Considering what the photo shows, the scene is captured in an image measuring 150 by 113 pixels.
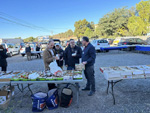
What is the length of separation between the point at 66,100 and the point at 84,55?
132cm

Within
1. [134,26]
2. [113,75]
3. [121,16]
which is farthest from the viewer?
[121,16]

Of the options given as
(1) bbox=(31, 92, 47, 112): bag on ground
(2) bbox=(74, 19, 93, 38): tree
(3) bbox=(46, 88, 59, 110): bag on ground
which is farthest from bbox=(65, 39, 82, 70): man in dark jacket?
(2) bbox=(74, 19, 93, 38): tree

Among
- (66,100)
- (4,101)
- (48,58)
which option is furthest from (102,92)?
(4,101)

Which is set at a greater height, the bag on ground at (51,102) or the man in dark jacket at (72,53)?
the man in dark jacket at (72,53)

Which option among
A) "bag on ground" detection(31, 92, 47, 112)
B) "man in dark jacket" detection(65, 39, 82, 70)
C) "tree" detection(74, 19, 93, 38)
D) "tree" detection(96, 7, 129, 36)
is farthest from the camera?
"tree" detection(74, 19, 93, 38)

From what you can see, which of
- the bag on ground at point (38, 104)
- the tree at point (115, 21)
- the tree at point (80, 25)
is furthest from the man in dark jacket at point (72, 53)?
the tree at point (80, 25)

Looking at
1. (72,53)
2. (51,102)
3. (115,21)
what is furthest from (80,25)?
(51,102)

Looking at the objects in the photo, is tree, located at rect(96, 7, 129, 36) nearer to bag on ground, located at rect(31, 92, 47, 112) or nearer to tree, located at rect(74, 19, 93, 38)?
tree, located at rect(74, 19, 93, 38)

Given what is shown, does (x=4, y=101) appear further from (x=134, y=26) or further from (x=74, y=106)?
(x=134, y=26)

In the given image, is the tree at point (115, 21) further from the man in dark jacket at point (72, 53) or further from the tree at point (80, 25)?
the man in dark jacket at point (72, 53)

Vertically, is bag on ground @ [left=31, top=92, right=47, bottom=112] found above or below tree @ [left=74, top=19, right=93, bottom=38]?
below

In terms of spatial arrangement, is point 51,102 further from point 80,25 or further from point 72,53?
point 80,25

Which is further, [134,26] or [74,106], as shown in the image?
[134,26]

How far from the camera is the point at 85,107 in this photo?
2795 mm
